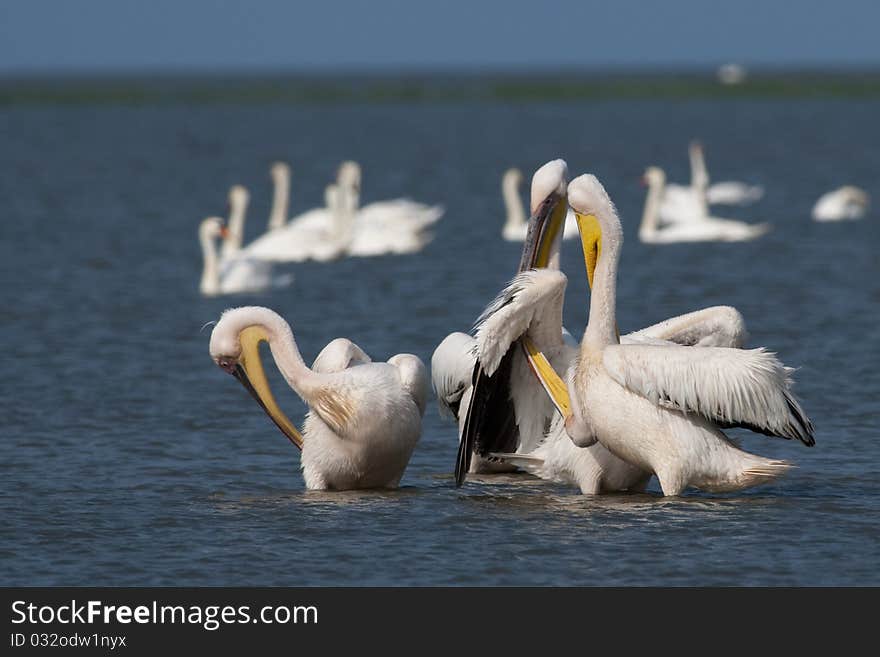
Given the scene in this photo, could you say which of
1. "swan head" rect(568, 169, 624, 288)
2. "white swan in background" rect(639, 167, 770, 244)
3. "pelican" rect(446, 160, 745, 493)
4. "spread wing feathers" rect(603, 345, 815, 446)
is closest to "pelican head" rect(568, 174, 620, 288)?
"swan head" rect(568, 169, 624, 288)

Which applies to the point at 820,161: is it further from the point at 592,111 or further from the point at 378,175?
the point at 592,111

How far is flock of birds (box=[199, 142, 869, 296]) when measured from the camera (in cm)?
1747

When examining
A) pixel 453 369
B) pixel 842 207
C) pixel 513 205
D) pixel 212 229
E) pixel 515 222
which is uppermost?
pixel 842 207

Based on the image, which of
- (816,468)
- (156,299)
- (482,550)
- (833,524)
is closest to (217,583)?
(482,550)

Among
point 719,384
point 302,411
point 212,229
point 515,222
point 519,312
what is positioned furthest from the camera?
point 515,222

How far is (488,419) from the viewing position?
30.0 feet

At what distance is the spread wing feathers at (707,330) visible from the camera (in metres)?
8.88

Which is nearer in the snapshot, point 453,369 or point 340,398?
point 340,398

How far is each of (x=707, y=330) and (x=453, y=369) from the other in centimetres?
121

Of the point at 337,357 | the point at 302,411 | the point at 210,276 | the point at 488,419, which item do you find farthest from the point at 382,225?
the point at 337,357

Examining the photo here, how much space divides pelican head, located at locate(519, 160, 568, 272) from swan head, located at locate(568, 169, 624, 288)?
0.92 feet

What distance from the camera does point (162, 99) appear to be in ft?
340

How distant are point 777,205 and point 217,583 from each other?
71.7ft

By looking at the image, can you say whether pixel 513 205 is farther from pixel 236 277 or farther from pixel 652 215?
pixel 236 277
